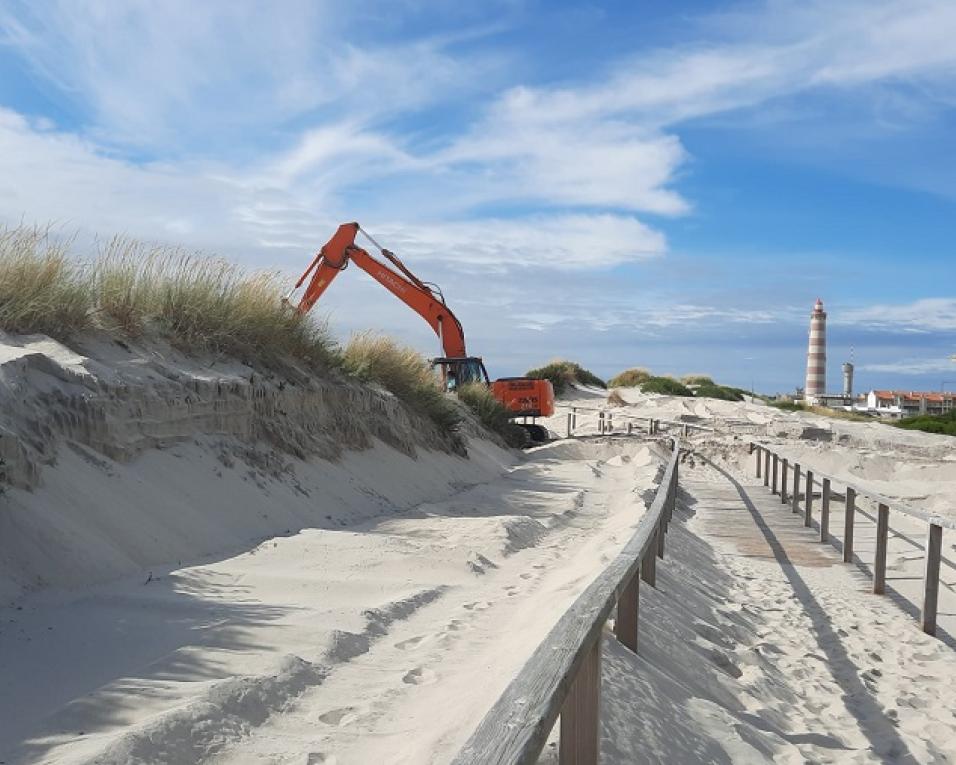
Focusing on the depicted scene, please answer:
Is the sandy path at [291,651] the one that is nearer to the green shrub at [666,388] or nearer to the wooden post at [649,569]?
the wooden post at [649,569]

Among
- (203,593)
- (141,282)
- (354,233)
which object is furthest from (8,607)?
(354,233)

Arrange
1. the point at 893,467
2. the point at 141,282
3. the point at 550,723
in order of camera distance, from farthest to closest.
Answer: the point at 893,467 → the point at 141,282 → the point at 550,723

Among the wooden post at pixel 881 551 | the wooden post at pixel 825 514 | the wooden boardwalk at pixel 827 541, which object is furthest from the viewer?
the wooden post at pixel 825 514

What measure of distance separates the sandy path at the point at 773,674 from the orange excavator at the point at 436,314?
13191mm

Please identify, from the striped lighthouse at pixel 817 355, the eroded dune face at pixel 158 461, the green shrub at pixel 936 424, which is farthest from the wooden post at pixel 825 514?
the striped lighthouse at pixel 817 355

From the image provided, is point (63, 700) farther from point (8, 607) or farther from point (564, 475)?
point (564, 475)

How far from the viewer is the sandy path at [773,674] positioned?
150 inches

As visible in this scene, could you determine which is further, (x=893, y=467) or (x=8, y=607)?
(x=893, y=467)

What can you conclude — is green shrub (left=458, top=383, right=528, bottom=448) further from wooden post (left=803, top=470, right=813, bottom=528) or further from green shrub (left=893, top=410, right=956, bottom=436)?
green shrub (left=893, top=410, right=956, bottom=436)

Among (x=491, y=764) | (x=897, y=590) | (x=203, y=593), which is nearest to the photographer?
(x=491, y=764)

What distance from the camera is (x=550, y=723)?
7.25 ft

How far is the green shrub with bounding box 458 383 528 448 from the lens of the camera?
812 inches

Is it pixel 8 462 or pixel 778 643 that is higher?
pixel 8 462

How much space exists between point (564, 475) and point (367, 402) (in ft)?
16.0
